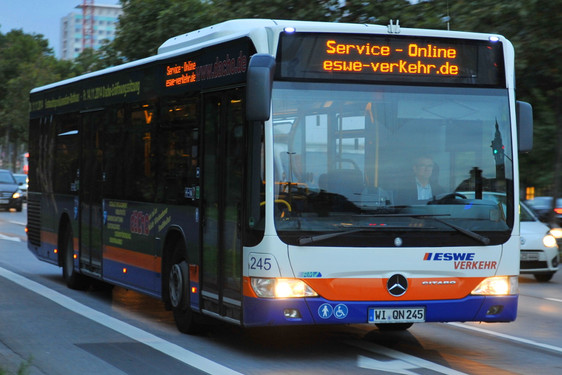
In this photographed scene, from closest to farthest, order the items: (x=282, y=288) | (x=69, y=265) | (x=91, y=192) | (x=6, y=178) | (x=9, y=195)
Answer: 1. (x=282, y=288)
2. (x=91, y=192)
3. (x=69, y=265)
4. (x=9, y=195)
5. (x=6, y=178)

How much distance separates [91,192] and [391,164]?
608cm

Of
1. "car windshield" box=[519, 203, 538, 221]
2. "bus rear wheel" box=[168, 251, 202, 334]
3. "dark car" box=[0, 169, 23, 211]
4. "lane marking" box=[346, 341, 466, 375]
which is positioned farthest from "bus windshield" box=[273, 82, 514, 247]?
"dark car" box=[0, 169, 23, 211]

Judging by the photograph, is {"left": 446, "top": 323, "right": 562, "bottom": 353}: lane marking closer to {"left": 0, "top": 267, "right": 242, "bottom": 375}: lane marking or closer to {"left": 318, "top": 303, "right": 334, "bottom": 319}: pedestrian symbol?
{"left": 318, "top": 303, "right": 334, "bottom": 319}: pedestrian symbol

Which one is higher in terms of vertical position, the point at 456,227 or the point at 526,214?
the point at 456,227

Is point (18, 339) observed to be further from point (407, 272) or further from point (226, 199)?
Answer: point (407, 272)

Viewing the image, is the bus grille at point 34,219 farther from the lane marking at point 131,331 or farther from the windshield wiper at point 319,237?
the windshield wiper at point 319,237

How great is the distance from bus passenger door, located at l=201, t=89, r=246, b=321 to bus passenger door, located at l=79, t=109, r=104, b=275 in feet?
12.8

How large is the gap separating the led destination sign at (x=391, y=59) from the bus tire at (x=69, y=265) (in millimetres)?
6901

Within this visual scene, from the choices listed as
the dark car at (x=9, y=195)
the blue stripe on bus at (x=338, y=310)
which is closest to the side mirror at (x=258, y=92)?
the blue stripe on bus at (x=338, y=310)

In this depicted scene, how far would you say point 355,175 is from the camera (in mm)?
8656

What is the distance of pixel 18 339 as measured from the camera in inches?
390

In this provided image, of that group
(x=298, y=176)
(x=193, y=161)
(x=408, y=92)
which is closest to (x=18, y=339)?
(x=193, y=161)

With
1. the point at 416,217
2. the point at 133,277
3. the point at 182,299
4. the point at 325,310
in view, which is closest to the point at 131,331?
the point at 182,299

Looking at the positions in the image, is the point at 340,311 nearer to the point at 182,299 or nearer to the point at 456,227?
the point at 456,227
